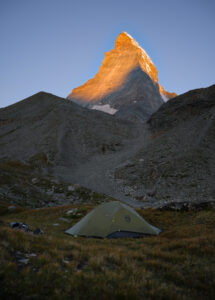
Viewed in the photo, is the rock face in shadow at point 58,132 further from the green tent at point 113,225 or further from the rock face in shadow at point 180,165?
the green tent at point 113,225

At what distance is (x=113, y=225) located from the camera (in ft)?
48.4

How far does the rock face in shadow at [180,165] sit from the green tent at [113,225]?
15.6 metres

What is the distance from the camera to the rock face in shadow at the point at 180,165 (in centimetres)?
3958

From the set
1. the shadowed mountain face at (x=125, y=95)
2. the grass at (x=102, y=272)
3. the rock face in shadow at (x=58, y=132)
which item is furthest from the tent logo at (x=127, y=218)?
the shadowed mountain face at (x=125, y=95)

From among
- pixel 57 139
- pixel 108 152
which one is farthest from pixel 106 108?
pixel 57 139

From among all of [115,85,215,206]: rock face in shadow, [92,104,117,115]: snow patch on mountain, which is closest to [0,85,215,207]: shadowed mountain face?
[115,85,215,206]: rock face in shadow

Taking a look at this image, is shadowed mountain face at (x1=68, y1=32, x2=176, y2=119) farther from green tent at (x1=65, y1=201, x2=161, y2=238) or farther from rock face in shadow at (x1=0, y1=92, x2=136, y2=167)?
green tent at (x1=65, y1=201, x2=161, y2=238)

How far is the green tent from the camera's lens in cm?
1453

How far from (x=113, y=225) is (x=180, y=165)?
3555 centimetres

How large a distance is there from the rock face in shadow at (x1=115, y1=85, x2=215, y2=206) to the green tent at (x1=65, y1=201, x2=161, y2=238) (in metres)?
15.6

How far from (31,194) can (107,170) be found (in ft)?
78.4

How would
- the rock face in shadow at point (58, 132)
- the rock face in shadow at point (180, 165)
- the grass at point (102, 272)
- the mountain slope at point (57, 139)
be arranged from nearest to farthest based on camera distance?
the grass at point (102, 272) → the rock face in shadow at point (180, 165) → the mountain slope at point (57, 139) → the rock face in shadow at point (58, 132)

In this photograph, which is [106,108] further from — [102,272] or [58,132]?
[102,272]

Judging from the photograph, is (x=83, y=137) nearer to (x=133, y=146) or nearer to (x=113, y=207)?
(x=133, y=146)
